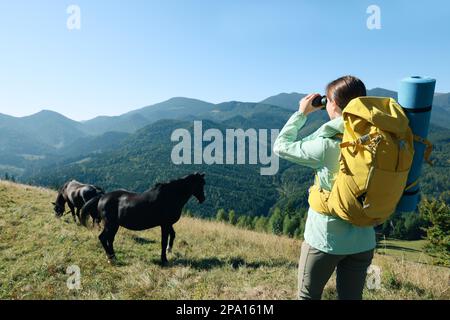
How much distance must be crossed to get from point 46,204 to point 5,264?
9.90m

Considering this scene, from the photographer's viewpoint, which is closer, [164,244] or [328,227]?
[328,227]

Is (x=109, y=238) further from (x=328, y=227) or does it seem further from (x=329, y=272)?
(x=328, y=227)

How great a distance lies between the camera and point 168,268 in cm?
846

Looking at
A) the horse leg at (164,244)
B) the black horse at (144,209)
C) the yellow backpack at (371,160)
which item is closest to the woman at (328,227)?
the yellow backpack at (371,160)

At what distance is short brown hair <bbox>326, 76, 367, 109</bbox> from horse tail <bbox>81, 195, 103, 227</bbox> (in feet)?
27.5

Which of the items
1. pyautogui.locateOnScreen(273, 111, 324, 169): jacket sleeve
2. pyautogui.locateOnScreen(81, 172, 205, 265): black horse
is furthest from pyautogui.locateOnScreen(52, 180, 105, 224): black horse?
pyautogui.locateOnScreen(273, 111, 324, 169): jacket sleeve

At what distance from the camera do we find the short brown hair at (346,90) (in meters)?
3.33

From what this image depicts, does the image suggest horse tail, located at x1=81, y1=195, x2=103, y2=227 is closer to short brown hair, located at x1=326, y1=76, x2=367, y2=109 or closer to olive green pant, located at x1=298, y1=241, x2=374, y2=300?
olive green pant, located at x1=298, y1=241, x2=374, y2=300

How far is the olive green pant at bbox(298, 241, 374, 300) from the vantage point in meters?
3.41

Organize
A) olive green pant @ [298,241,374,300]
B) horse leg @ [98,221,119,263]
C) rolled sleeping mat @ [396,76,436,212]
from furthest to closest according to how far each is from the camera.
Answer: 1. horse leg @ [98,221,119,263]
2. olive green pant @ [298,241,374,300]
3. rolled sleeping mat @ [396,76,436,212]

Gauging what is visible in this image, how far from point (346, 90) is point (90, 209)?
877cm

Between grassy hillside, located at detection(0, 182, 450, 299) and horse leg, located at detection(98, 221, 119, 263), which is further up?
horse leg, located at detection(98, 221, 119, 263)

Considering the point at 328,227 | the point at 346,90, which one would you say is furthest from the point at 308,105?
the point at 328,227

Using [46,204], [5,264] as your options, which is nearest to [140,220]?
[5,264]
